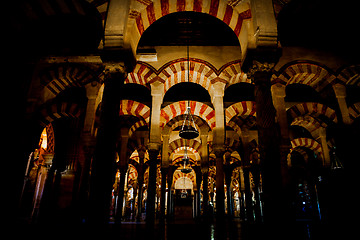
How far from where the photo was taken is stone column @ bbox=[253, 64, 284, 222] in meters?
2.96

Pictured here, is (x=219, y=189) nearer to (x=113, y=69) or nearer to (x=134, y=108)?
(x=134, y=108)

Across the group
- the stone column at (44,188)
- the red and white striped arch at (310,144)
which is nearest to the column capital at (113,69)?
the stone column at (44,188)

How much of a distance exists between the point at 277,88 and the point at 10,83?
230 inches

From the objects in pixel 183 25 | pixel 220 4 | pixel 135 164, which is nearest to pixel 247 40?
pixel 220 4

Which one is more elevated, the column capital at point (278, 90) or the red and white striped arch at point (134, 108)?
the red and white striped arch at point (134, 108)

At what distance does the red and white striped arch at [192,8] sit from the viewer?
4.01 m

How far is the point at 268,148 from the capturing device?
3.20m

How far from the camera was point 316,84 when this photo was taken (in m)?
6.38

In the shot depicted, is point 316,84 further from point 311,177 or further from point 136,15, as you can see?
point 311,177

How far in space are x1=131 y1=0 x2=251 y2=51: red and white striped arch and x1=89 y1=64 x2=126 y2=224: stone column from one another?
2.61ft

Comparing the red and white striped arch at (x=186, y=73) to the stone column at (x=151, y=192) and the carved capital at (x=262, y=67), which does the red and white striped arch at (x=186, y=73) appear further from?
the carved capital at (x=262, y=67)

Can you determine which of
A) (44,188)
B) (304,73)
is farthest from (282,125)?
(44,188)

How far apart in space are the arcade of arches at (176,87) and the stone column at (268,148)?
0.6 inches

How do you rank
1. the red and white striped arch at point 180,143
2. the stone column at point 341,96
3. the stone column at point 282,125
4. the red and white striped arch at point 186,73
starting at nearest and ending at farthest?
the stone column at point 282,125
the stone column at point 341,96
the red and white striped arch at point 186,73
the red and white striped arch at point 180,143
